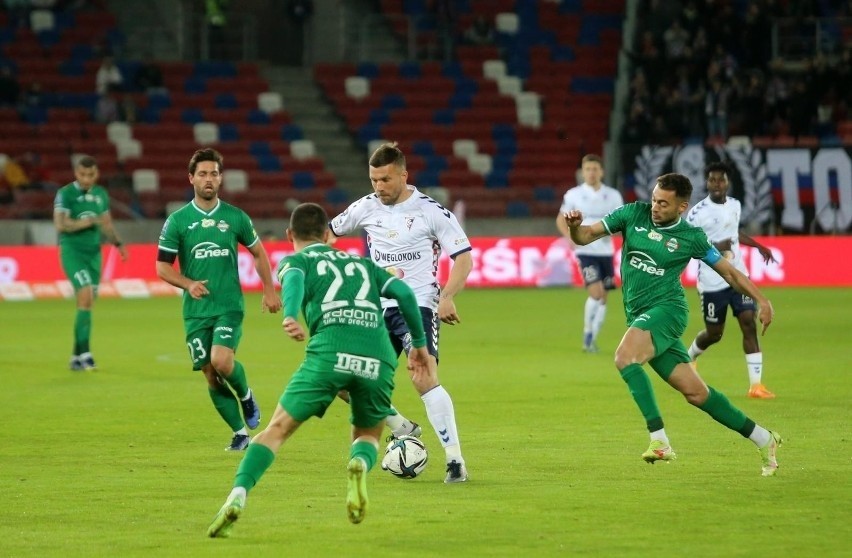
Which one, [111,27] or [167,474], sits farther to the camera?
[111,27]

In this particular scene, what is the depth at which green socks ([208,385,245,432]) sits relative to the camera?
1090 centimetres

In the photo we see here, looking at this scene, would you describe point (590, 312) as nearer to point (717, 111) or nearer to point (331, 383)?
point (331, 383)

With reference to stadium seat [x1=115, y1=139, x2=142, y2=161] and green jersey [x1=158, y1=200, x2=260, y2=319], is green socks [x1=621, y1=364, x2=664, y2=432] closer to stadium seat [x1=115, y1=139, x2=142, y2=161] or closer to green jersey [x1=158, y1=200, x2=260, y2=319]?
green jersey [x1=158, y1=200, x2=260, y2=319]

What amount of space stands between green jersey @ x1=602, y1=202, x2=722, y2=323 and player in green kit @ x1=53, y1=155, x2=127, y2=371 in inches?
327

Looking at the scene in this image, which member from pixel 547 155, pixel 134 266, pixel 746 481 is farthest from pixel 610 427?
pixel 547 155

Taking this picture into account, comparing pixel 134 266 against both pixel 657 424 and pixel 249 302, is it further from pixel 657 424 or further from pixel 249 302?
pixel 657 424

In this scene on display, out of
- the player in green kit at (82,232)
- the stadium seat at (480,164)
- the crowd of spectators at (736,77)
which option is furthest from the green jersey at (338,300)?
the stadium seat at (480,164)

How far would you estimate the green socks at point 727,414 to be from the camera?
9672 mm

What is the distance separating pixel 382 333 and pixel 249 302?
19098 millimetres

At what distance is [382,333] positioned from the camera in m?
8.01

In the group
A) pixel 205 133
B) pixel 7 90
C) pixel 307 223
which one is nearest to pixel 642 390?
pixel 307 223

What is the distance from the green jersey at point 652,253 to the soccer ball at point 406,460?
1.80 m

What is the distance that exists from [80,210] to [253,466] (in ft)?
33.2

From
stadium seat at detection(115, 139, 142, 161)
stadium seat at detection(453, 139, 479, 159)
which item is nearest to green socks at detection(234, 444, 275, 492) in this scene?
stadium seat at detection(115, 139, 142, 161)
